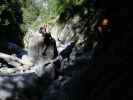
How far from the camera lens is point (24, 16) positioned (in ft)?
92.0

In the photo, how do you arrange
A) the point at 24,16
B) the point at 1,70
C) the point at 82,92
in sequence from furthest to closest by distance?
the point at 24,16 < the point at 1,70 < the point at 82,92

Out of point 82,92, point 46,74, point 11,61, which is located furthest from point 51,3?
point 82,92

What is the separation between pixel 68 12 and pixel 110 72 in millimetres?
12887

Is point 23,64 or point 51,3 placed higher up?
point 51,3

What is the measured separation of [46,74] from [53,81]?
0.25 m

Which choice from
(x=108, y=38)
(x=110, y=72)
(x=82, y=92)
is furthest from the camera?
(x=108, y=38)

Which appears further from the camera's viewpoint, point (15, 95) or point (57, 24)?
point (57, 24)

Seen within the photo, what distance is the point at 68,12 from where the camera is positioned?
1777 centimetres

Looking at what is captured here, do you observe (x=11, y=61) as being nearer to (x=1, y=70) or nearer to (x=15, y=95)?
(x=1, y=70)

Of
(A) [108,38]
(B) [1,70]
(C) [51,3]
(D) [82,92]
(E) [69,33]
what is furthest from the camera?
(C) [51,3]

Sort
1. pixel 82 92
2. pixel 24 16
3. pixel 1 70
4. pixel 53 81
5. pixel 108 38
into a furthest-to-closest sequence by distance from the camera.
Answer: pixel 24 16, pixel 1 70, pixel 53 81, pixel 108 38, pixel 82 92

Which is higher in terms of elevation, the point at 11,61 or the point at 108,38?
the point at 108,38

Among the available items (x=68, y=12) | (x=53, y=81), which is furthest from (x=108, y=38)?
(x=68, y=12)

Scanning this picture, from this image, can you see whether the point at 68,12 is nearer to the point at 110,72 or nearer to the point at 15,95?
the point at 15,95
